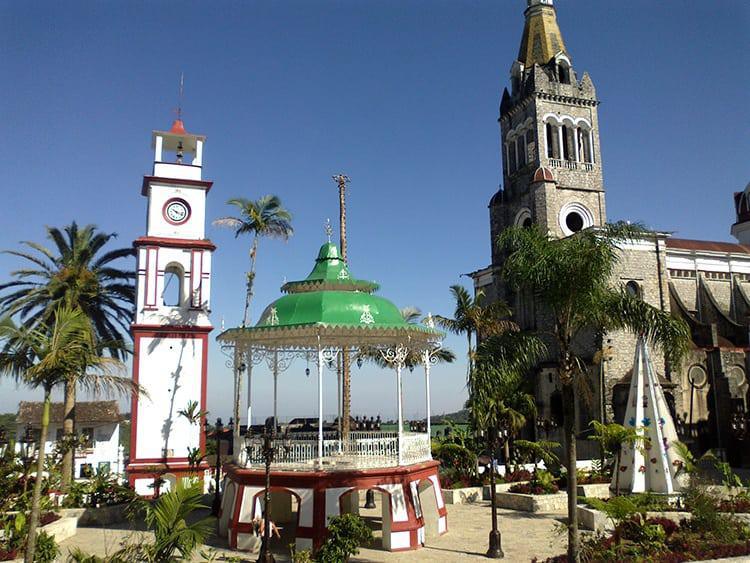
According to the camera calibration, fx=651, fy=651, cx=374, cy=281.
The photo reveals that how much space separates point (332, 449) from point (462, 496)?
7549 mm

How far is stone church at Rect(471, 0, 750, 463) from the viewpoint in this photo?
34.8 metres

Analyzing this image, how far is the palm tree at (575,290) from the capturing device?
47.5 feet

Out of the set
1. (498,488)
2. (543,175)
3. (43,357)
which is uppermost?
(543,175)

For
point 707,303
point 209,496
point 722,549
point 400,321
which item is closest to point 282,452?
point 400,321

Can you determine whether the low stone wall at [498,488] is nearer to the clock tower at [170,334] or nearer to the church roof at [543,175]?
the clock tower at [170,334]

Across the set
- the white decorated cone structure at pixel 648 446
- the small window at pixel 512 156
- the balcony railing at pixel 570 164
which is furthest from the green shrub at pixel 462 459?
the small window at pixel 512 156

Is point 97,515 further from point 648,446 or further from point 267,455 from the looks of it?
point 648,446

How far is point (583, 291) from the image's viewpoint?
574 inches

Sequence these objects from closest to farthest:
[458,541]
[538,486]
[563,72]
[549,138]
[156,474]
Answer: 1. [458,541]
2. [538,486]
3. [156,474]
4. [549,138]
5. [563,72]

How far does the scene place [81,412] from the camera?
133 feet

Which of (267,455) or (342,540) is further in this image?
(267,455)

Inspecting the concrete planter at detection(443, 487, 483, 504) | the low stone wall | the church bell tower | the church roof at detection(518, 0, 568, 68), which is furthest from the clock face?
the church roof at detection(518, 0, 568, 68)

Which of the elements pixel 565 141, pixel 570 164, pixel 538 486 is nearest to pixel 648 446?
pixel 538 486

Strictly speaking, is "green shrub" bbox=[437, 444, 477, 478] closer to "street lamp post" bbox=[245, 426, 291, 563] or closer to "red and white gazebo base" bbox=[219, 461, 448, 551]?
"street lamp post" bbox=[245, 426, 291, 563]
